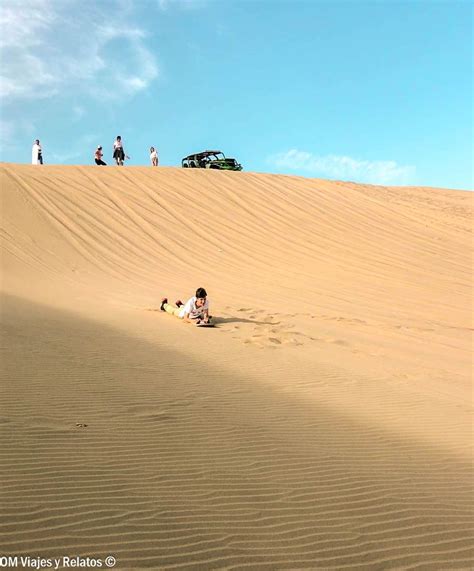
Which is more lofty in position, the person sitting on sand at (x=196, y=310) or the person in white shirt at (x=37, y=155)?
the person in white shirt at (x=37, y=155)

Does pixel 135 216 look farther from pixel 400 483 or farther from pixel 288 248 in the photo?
pixel 400 483

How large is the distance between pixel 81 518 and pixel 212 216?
16.6 m

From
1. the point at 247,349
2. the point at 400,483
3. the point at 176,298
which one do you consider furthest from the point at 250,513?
the point at 176,298

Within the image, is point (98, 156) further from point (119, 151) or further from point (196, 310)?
point (196, 310)

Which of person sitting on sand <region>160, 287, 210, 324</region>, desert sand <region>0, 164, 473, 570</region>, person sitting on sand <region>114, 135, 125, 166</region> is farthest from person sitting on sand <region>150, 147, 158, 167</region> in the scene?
person sitting on sand <region>160, 287, 210, 324</region>

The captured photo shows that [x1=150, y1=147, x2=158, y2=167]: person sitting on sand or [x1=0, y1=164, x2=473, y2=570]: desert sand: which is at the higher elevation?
[x1=150, y1=147, x2=158, y2=167]: person sitting on sand

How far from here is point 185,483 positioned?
3.31 meters

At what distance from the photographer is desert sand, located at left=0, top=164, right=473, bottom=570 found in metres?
2.84

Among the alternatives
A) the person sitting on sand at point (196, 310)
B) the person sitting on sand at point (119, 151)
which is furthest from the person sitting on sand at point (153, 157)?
the person sitting on sand at point (196, 310)

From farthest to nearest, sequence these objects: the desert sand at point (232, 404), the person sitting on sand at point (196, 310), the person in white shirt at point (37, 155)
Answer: the person in white shirt at point (37, 155)
the person sitting on sand at point (196, 310)
the desert sand at point (232, 404)

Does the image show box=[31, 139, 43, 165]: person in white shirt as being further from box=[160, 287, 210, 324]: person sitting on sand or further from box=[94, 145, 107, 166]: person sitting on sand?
box=[160, 287, 210, 324]: person sitting on sand

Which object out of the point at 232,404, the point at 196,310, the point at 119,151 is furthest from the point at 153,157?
the point at 232,404

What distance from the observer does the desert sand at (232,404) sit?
284 centimetres

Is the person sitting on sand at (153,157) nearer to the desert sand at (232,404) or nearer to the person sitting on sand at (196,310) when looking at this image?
the desert sand at (232,404)
